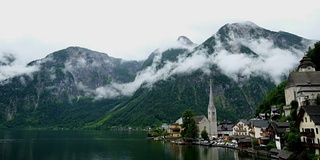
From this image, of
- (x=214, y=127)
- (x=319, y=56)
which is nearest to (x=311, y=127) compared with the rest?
(x=319, y=56)

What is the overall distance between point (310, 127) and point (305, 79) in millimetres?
31730

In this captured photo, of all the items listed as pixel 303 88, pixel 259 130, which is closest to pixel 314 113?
pixel 303 88

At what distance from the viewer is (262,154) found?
78.3 m

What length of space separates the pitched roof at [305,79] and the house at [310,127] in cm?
2620

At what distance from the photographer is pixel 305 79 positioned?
85.6 m

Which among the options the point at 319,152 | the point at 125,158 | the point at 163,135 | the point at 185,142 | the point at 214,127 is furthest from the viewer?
the point at 163,135

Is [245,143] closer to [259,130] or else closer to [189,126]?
[259,130]

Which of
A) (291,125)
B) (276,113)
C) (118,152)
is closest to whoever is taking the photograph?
(291,125)

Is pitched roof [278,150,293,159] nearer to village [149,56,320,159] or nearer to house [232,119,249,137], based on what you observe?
village [149,56,320,159]

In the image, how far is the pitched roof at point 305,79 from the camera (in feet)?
→ 276

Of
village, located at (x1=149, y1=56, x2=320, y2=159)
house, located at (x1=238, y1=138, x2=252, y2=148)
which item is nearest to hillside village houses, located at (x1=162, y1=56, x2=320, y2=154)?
village, located at (x1=149, y1=56, x2=320, y2=159)

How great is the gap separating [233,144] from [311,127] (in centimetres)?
4667

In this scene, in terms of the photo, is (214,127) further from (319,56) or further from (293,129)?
(293,129)

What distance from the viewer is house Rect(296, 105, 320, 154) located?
56.2 meters
